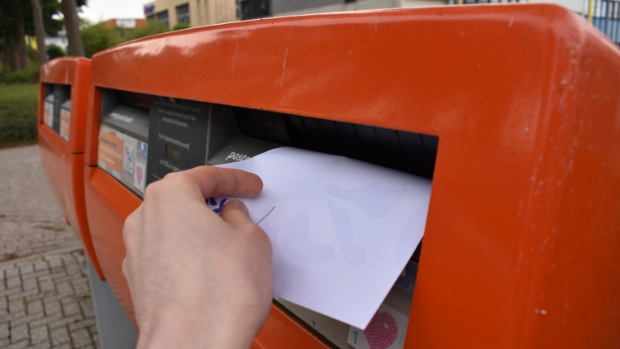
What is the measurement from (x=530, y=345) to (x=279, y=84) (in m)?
0.60

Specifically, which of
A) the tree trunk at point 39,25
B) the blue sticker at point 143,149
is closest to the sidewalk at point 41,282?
the blue sticker at point 143,149

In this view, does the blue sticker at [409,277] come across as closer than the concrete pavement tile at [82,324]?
Yes

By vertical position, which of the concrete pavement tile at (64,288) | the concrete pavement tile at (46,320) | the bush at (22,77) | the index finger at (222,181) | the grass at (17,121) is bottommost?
the concrete pavement tile at (46,320)

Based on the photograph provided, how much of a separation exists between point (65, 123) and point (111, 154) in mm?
1097

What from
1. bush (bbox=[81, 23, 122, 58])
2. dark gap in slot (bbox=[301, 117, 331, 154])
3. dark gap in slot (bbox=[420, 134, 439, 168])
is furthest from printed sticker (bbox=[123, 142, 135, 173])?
bush (bbox=[81, 23, 122, 58])

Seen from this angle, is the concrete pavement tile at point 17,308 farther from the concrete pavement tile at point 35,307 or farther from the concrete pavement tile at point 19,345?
the concrete pavement tile at point 19,345

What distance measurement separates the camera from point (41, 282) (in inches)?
136

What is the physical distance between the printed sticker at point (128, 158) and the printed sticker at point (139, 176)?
62 millimetres

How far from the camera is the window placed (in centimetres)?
3466

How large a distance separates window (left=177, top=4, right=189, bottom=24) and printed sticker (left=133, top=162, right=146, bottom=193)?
117 feet

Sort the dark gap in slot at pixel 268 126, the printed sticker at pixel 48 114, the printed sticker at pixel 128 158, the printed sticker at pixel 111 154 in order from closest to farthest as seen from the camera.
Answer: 1. the dark gap in slot at pixel 268 126
2. the printed sticker at pixel 128 158
3. the printed sticker at pixel 111 154
4. the printed sticker at pixel 48 114

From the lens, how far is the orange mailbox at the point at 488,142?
53 centimetres

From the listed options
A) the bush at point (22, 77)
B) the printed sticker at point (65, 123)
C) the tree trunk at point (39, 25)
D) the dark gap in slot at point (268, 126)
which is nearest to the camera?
the dark gap in slot at point (268, 126)

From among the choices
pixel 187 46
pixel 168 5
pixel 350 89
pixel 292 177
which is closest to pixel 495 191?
pixel 350 89
